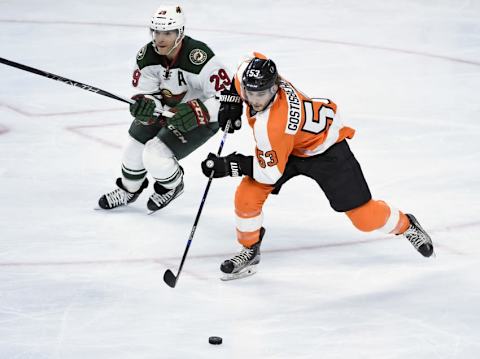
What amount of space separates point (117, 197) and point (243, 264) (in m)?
0.95

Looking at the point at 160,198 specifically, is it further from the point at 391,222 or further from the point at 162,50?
the point at 391,222

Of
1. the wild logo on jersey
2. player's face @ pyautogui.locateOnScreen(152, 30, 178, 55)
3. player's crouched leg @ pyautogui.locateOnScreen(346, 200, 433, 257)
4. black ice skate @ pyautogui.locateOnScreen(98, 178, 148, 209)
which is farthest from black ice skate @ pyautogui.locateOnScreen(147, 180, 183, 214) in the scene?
player's crouched leg @ pyautogui.locateOnScreen(346, 200, 433, 257)

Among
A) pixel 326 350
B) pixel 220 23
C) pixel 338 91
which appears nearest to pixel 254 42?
pixel 220 23

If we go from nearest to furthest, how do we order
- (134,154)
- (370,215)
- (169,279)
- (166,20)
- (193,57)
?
1. (169,279)
2. (370,215)
3. (166,20)
4. (193,57)
5. (134,154)

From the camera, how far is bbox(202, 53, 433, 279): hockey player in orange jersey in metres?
3.44

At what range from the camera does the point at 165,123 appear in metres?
4.26

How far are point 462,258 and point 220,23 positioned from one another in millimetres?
4787

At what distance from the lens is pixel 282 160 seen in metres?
3.48

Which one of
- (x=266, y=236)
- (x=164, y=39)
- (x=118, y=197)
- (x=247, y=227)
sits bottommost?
(x=118, y=197)

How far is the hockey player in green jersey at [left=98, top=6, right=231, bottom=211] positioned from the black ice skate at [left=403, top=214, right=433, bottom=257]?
95 centimetres

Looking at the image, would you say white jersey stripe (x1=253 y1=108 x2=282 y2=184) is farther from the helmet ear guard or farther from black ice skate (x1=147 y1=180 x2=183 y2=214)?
black ice skate (x1=147 y1=180 x2=183 y2=214)

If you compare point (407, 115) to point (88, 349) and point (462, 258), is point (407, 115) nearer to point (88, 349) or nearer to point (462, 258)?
point (462, 258)

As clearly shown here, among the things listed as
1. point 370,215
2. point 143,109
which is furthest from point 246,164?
point 143,109

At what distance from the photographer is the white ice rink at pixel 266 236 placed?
3.24 metres
